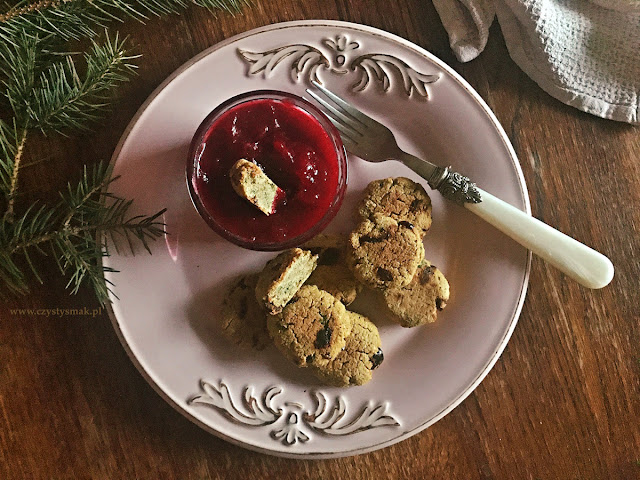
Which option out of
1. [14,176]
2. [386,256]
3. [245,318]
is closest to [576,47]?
[386,256]

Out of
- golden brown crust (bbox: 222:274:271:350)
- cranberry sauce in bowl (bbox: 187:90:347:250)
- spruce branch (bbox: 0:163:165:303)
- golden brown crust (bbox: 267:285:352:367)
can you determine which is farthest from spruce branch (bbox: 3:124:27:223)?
golden brown crust (bbox: 267:285:352:367)

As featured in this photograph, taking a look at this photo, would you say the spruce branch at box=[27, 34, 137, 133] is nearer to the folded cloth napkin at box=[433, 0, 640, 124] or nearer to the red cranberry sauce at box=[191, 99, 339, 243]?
the red cranberry sauce at box=[191, 99, 339, 243]

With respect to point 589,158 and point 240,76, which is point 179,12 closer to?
point 240,76

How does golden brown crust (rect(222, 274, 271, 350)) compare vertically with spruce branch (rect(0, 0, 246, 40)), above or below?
below

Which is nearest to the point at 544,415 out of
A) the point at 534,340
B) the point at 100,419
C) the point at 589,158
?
the point at 534,340

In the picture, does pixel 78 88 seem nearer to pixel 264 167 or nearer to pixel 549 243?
pixel 264 167

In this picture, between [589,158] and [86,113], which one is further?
[589,158]

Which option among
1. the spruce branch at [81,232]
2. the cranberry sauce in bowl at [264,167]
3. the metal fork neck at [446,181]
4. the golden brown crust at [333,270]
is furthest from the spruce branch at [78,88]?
the metal fork neck at [446,181]

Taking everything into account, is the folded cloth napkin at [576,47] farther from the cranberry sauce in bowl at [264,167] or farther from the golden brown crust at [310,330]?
the golden brown crust at [310,330]
